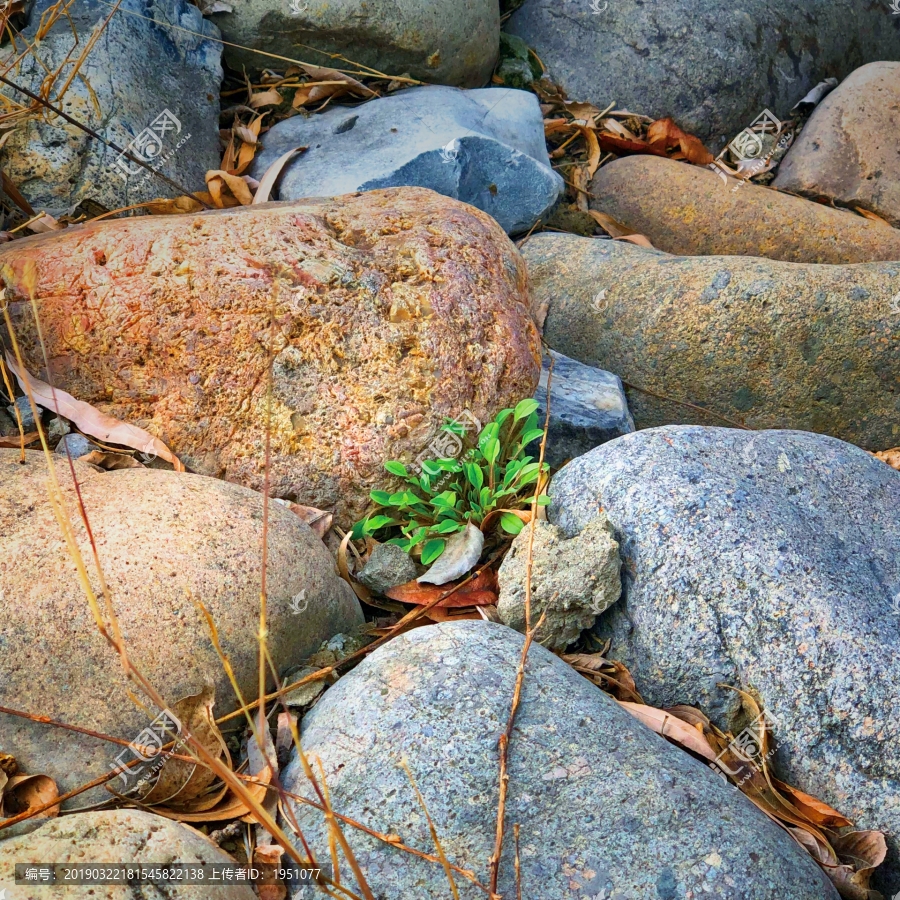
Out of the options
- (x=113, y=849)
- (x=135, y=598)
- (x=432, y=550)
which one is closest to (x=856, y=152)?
(x=432, y=550)

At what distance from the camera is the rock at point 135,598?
6.49 feet

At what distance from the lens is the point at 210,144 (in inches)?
156

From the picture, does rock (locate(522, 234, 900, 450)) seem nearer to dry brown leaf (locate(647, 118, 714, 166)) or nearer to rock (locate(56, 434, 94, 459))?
dry brown leaf (locate(647, 118, 714, 166))

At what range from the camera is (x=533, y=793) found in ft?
6.15

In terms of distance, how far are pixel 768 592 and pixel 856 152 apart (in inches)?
145

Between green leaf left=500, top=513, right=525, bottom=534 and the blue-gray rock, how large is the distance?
0.38 feet

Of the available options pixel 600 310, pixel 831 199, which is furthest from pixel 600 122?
pixel 600 310

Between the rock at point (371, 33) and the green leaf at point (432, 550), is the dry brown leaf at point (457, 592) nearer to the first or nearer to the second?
the green leaf at point (432, 550)

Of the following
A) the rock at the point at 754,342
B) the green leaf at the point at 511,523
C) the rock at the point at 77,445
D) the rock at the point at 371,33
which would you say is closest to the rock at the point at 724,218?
the rock at the point at 754,342

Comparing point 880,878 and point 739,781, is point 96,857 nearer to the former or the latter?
point 739,781

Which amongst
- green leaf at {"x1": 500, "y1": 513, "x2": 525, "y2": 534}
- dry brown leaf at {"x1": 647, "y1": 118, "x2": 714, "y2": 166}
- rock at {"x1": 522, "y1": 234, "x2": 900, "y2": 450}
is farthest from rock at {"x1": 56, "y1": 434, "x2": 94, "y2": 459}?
dry brown leaf at {"x1": 647, "y1": 118, "x2": 714, "y2": 166}

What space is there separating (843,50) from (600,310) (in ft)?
10.7

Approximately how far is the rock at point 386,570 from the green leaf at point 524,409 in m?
0.56

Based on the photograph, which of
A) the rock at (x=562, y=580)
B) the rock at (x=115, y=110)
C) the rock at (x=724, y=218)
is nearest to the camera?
the rock at (x=562, y=580)
